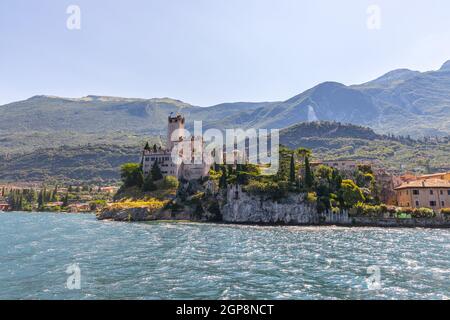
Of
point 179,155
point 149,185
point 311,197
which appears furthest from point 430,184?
point 149,185

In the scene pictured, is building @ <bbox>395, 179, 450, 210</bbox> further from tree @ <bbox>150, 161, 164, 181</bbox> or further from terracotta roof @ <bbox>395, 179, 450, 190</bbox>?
tree @ <bbox>150, 161, 164, 181</bbox>

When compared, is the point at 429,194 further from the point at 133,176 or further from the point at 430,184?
the point at 133,176

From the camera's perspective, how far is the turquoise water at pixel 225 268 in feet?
79.5

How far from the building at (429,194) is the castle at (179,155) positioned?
195ft

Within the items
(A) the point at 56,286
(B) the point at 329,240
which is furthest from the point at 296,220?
(A) the point at 56,286

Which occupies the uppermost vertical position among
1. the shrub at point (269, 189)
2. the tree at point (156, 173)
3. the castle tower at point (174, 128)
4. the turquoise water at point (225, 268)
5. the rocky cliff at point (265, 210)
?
the castle tower at point (174, 128)

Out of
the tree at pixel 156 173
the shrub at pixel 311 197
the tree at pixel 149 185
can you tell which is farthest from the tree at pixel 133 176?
the shrub at pixel 311 197

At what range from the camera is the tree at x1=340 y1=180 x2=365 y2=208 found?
86.8 metres

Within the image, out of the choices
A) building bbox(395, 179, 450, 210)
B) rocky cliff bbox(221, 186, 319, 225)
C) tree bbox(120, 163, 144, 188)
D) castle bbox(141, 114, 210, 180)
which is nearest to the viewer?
rocky cliff bbox(221, 186, 319, 225)

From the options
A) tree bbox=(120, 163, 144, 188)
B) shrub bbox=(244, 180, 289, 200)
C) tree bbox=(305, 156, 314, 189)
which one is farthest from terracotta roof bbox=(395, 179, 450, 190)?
tree bbox=(120, 163, 144, 188)

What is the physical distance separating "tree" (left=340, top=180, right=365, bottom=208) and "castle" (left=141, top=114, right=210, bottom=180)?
43000 millimetres

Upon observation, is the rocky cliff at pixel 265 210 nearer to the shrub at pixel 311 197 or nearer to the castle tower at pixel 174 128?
the shrub at pixel 311 197

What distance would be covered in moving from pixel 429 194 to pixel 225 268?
3036 inches

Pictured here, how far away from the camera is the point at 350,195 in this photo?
287ft
